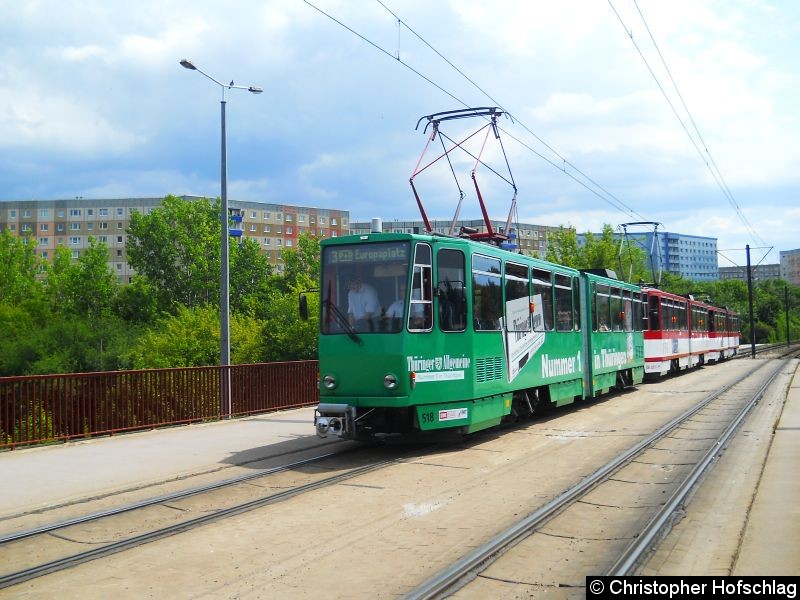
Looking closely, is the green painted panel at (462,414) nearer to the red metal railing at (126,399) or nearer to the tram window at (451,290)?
the tram window at (451,290)

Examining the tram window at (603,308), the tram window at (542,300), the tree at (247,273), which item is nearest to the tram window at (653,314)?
the tram window at (603,308)

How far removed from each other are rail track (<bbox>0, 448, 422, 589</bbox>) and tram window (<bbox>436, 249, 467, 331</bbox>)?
2.24 m

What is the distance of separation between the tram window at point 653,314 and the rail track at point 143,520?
17.5m

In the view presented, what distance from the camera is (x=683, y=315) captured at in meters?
30.6

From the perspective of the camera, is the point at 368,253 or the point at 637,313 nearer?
the point at 368,253

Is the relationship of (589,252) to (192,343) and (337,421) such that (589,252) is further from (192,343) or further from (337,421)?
(337,421)

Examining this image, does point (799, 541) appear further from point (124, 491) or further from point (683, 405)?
point (683, 405)

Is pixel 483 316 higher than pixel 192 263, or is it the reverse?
pixel 192 263

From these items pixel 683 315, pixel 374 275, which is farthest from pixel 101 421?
pixel 683 315

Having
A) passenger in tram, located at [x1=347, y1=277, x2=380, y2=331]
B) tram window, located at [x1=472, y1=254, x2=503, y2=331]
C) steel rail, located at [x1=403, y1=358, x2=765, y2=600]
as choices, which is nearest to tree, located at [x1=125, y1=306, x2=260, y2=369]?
tram window, located at [x1=472, y1=254, x2=503, y2=331]

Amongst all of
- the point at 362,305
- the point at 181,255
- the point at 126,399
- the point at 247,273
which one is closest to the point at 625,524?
the point at 362,305

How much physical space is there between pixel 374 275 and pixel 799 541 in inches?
248

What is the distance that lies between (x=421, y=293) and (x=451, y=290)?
0.60m

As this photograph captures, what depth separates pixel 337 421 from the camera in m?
10.3
